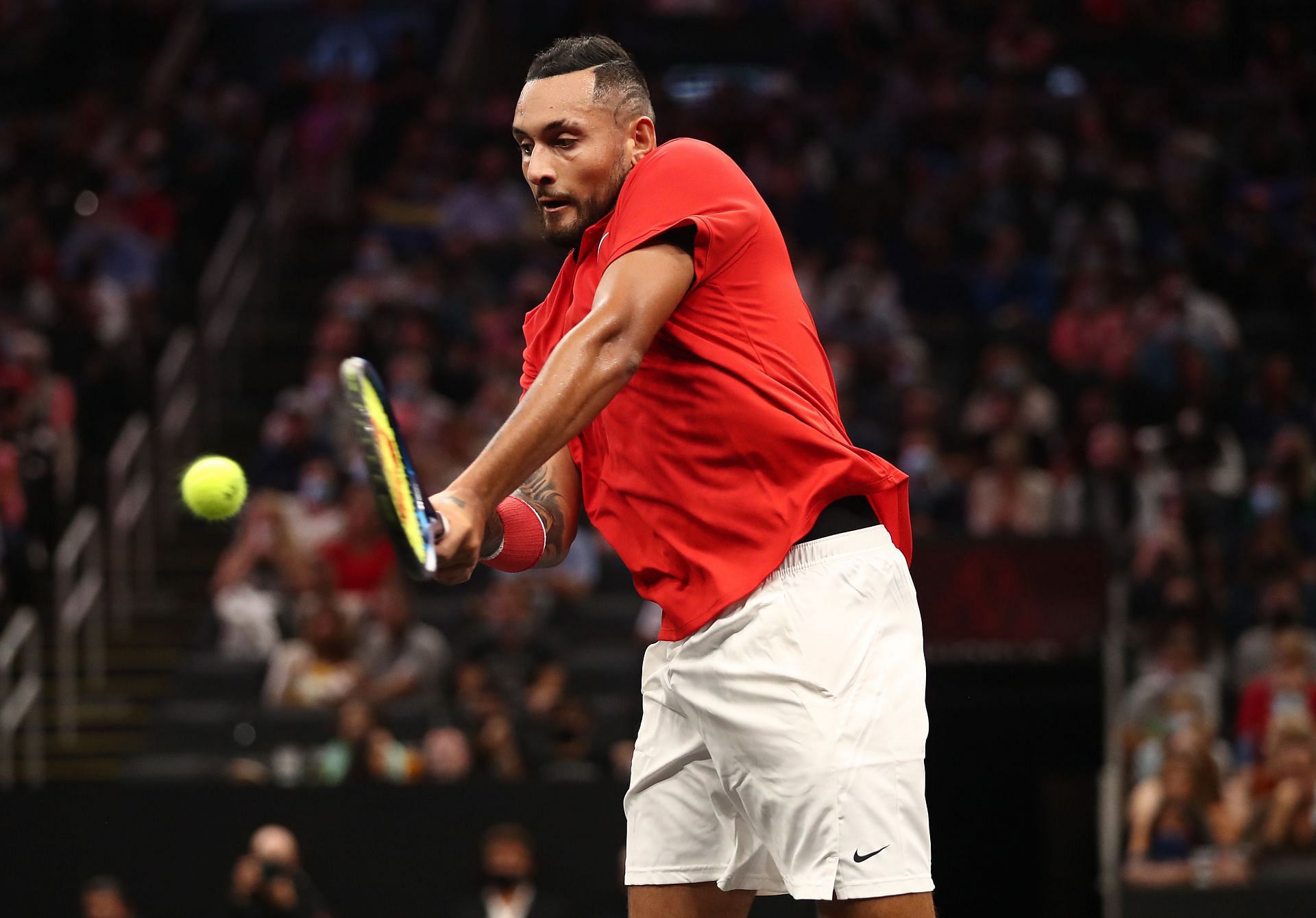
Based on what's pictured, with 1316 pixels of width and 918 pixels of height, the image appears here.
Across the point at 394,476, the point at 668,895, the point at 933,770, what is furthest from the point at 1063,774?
the point at 394,476

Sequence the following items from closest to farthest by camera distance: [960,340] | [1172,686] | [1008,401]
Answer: [1172,686] < [1008,401] < [960,340]

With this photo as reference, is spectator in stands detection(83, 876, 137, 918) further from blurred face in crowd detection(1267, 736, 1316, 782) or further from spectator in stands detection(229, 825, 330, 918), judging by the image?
blurred face in crowd detection(1267, 736, 1316, 782)

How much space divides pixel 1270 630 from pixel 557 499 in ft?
23.9

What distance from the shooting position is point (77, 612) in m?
12.3

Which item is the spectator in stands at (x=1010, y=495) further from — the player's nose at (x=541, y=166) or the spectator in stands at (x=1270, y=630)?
the player's nose at (x=541, y=166)

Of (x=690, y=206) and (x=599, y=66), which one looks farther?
(x=599, y=66)

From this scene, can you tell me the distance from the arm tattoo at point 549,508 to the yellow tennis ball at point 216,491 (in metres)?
0.63

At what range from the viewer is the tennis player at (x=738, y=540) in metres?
3.21

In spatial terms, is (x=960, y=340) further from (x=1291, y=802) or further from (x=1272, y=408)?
(x=1291, y=802)

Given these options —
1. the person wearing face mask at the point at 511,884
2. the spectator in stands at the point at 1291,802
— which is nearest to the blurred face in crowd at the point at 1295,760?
the spectator in stands at the point at 1291,802

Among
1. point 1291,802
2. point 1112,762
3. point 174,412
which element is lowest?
point 1291,802

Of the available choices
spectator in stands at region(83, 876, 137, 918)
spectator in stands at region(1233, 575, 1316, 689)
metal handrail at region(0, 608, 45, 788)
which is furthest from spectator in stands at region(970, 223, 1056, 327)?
spectator in stands at region(83, 876, 137, 918)

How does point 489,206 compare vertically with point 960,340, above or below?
above

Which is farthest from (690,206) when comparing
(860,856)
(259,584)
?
(259,584)
